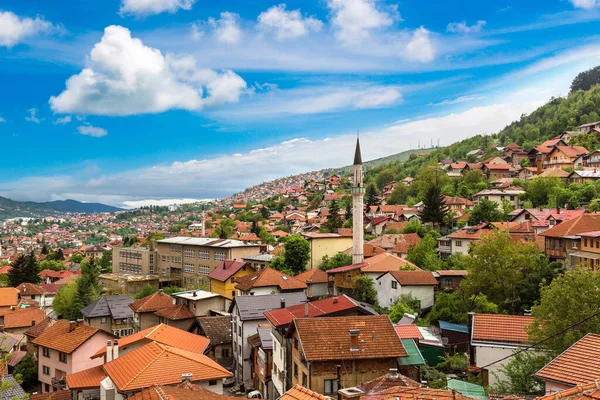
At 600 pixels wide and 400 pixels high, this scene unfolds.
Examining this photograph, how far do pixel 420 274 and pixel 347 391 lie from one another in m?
23.2

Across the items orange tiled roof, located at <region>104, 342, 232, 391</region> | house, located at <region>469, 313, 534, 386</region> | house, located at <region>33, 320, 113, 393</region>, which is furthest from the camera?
house, located at <region>33, 320, 113, 393</region>

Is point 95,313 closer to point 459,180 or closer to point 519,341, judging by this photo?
point 519,341

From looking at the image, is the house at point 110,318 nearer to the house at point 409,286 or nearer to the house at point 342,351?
the house at point 409,286

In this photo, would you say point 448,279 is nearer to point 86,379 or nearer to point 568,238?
point 568,238

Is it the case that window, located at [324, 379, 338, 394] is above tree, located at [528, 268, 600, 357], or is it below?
below

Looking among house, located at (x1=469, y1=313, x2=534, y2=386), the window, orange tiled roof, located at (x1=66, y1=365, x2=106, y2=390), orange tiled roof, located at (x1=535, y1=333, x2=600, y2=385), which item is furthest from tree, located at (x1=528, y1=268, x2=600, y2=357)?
orange tiled roof, located at (x1=66, y1=365, x2=106, y2=390)

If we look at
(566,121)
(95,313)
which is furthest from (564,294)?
(566,121)

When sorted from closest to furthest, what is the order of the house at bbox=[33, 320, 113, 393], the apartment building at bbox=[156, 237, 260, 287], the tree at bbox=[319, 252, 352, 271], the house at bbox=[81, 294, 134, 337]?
the house at bbox=[33, 320, 113, 393], the house at bbox=[81, 294, 134, 337], the tree at bbox=[319, 252, 352, 271], the apartment building at bbox=[156, 237, 260, 287]

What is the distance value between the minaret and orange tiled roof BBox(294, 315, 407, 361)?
77.2 ft

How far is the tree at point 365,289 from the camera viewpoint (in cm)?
3603

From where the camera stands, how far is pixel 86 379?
23.5 metres

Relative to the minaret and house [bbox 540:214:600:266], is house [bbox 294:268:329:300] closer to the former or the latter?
the minaret

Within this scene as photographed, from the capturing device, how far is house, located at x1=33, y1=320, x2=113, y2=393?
30406 millimetres

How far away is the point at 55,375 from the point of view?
31328 mm
